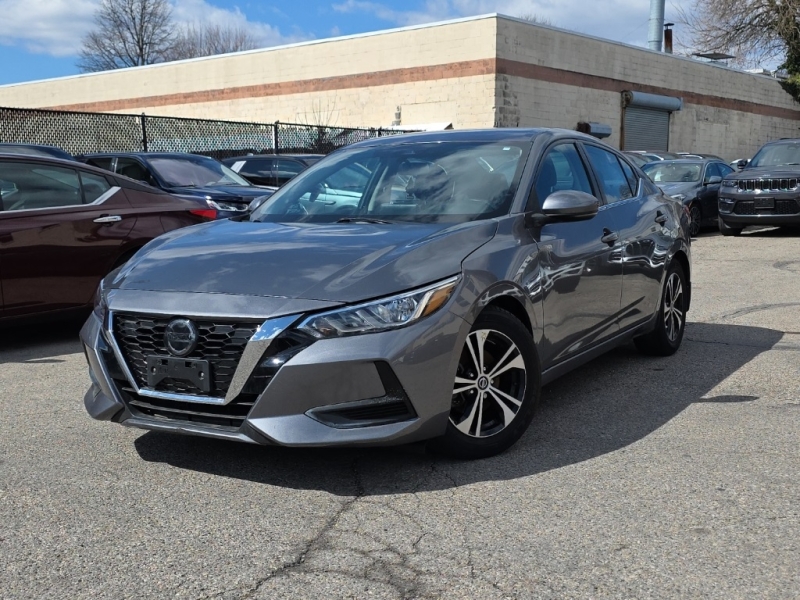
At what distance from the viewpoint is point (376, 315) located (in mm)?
3854

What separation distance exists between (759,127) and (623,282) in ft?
149

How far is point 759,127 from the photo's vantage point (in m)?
47.2

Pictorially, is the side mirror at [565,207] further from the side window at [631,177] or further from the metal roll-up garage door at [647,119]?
the metal roll-up garage door at [647,119]

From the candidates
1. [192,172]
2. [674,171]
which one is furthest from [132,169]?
[674,171]

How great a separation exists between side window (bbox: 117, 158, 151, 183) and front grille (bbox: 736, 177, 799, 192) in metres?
10.6

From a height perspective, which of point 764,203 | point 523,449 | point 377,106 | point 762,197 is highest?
point 377,106

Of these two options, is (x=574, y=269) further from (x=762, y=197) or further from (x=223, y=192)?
(x=762, y=197)

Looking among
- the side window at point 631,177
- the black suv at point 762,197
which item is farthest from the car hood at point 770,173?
the side window at point 631,177

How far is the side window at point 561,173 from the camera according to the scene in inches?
201

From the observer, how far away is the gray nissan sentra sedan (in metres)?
3.82

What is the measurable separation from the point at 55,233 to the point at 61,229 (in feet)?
0.21

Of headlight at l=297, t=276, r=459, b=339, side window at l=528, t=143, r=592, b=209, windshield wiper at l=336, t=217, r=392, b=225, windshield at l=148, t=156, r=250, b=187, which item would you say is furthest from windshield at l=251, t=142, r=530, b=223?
windshield at l=148, t=156, r=250, b=187

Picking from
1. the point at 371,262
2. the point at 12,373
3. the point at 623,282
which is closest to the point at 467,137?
the point at 623,282

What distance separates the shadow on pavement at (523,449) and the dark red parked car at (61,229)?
2.86 metres
